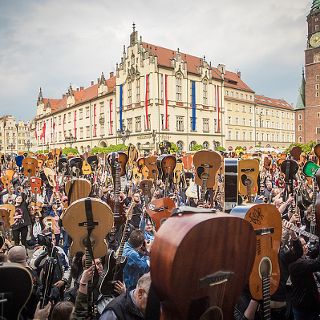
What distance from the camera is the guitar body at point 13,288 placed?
2.20 m

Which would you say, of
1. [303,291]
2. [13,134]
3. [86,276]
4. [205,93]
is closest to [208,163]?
[303,291]

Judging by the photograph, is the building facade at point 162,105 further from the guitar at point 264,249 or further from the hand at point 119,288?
the guitar at point 264,249

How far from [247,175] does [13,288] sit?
5608 mm

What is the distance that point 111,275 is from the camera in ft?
13.2

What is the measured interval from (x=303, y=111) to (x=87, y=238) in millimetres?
82303

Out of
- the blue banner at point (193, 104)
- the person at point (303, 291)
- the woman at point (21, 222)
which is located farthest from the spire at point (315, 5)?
the person at point (303, 291)

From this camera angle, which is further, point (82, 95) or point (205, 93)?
point (82, 95)

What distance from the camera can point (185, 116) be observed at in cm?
5178

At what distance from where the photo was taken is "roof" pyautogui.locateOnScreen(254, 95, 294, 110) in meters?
77.5

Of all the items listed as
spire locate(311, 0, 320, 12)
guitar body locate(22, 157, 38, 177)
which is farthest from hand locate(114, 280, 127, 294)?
spire locate(311, 0, 320, 12)

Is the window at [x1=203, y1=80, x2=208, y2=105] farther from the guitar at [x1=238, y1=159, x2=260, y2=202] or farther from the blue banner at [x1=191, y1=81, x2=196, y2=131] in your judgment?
the guitar at [x1=238, y1=159, x2=260, y2=202]

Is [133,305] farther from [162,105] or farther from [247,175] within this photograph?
[162,105]

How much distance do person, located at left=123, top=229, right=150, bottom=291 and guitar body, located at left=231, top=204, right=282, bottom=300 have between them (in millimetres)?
1653

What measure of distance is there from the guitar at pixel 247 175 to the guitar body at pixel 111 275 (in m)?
3.58
